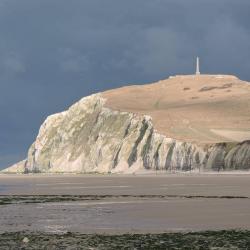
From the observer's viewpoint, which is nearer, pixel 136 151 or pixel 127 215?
pixel 127 215

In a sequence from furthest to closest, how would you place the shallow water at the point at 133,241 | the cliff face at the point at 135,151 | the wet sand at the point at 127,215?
the cliff face at the point at 135,151, the wet sand at the point at 127,215, the shallow water at the point at 133,241

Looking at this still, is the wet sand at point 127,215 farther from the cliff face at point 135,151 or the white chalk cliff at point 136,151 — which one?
the cliff face at point 135,151

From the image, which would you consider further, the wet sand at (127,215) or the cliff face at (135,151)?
the cliff face at (135,151)

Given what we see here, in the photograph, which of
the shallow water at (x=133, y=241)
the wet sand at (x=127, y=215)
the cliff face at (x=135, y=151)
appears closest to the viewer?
the shallow water at (x=133, y=241)

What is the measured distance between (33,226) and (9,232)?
7.87ft

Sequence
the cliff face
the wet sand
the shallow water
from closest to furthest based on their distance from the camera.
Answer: the shallow water < the wet sand < the cliff face

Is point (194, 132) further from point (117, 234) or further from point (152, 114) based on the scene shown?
point (117, 234)

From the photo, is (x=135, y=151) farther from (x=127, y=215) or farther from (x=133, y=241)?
(x=133, y=241)

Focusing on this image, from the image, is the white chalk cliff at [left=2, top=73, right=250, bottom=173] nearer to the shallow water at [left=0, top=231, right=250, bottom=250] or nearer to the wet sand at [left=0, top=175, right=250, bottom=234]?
the wet sand at [left=0, top=175, right=250, bottom=234]

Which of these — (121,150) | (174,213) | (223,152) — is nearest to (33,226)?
(174,213)

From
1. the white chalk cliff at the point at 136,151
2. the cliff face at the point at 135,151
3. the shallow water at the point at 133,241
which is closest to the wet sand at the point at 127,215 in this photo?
the shallow water at the point at 133,241

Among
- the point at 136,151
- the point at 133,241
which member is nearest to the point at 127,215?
the point at 133,241

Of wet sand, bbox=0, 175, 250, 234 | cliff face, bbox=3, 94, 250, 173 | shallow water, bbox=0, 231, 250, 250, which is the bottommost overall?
shallow water, bbox=0, 231, 250, 250

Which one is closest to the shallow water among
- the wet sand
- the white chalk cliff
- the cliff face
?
the wet sand
